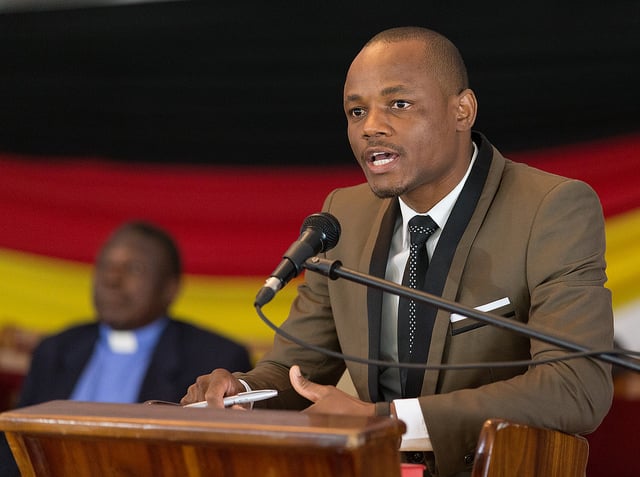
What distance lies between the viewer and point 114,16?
4.71 m

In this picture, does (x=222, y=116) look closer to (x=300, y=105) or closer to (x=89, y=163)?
(x=300, y=105)

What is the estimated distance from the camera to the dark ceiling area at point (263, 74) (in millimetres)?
3965

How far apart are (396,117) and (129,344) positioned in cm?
234

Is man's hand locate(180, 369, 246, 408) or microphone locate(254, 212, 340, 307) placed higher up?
microphone locate(254, 212, 340, 307)

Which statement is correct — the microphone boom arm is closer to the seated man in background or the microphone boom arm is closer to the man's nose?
the man's nose

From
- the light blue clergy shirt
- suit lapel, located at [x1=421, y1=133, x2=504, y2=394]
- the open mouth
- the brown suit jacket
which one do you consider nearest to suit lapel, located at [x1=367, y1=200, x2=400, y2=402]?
the brown suit jacket

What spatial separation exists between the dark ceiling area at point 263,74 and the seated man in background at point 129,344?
1.83ft

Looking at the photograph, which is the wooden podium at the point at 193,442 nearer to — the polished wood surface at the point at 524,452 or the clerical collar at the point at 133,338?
the polished wood surface at the point at 524,452

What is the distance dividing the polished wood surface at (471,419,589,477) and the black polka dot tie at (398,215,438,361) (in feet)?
1.52

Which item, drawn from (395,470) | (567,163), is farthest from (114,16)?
(395,470)

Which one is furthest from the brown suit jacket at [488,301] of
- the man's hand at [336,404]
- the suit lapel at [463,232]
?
the man's hand at [336,404]

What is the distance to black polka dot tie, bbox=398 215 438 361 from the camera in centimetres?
251

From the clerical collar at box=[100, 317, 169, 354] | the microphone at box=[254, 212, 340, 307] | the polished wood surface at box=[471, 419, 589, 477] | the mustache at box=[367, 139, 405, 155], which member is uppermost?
the mustache at box=[367, 139, 405, 155]

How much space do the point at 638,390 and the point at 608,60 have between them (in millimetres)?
1224
